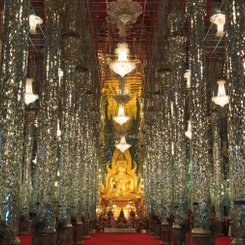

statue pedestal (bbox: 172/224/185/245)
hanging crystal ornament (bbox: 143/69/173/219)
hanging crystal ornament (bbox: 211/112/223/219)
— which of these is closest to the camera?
statue pedestal (bbox: 172/224/185/245)

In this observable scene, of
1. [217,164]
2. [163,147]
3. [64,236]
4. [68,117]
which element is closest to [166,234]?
[163,147]

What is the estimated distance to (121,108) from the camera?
16047 millimetres

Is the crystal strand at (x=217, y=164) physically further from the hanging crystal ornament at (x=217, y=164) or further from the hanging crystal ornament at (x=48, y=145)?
the hanging crystal ornament at (x=48, y=145)

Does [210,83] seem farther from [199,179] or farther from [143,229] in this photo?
[199,179]

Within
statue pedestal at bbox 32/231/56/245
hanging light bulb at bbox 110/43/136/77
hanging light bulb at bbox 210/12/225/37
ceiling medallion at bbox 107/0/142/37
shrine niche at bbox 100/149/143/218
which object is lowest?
statue pedestal at bbox 32/231/56/245

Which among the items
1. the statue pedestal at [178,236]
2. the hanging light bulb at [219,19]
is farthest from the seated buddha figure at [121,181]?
the hanging light bulb at [219,19]

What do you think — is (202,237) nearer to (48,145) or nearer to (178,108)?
(48,145)

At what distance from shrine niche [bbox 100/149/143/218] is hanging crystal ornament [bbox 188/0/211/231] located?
50.1 ft

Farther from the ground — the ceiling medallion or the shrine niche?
the ceiling medallion

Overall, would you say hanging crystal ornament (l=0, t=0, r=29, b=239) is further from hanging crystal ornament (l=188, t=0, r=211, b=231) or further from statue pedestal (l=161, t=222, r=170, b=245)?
statue pedestal (l=161, t=222, r=170, b=245)

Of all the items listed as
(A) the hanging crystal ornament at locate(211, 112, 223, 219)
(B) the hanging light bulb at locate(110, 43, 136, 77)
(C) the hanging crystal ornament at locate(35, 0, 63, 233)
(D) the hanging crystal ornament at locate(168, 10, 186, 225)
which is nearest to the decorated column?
(C) the hanging crystal ornament at locate(35, 0, 63, 233)

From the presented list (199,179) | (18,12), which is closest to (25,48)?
(18,12)

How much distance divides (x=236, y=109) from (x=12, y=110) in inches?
101

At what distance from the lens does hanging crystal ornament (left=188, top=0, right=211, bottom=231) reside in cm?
803
